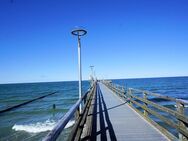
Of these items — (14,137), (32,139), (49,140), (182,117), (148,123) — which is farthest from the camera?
(14,137)

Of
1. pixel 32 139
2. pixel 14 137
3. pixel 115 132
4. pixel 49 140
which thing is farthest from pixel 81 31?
pixel 14 137

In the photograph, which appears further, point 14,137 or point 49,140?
point 14,137

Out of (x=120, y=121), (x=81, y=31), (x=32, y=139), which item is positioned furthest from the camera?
(x=32, y=139)

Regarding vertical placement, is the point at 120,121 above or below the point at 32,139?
above

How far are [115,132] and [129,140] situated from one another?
61 cm

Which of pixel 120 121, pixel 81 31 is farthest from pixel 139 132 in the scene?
pixel 81 31

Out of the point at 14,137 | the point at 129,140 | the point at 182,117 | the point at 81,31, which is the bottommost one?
the point at 14,137

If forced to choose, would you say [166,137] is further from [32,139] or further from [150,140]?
[32,139]

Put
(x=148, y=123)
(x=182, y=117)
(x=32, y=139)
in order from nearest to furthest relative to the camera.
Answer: (x=182, y=117) < (x=148, y=123) < (x=32, y=139)

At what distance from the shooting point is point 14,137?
11.3 meters

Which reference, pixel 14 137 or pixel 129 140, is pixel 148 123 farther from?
pixel 14 137

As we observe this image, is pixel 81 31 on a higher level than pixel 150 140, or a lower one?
higher

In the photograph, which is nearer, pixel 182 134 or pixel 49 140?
pixel 49 140

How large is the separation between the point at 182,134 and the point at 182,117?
348mm
